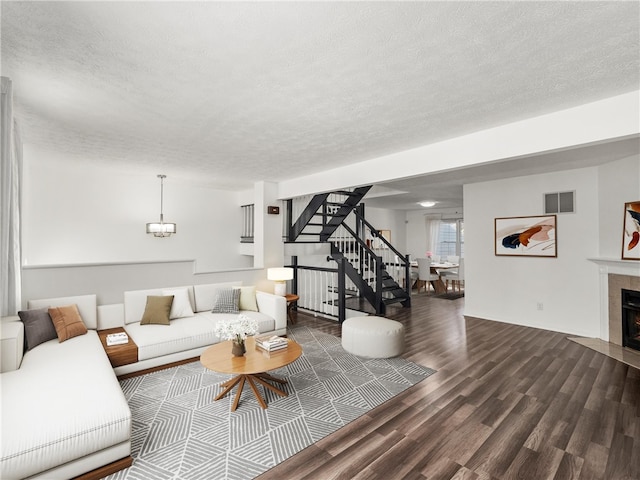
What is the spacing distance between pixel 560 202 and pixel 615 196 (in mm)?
689

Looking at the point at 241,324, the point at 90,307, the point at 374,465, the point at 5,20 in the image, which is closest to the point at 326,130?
the point at 241,324

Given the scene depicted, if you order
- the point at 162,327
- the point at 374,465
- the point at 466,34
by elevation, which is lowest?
the point at 374,465

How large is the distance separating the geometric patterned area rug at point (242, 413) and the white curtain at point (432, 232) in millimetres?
7816

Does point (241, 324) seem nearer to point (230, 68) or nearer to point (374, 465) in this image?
point (374, 465)

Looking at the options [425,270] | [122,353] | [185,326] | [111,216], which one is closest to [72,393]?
[122,353]

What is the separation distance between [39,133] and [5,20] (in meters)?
2.36

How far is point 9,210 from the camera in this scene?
2916 mm

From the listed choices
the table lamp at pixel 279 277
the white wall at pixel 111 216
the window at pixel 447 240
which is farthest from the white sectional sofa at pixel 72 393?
the window at pixel 447 240

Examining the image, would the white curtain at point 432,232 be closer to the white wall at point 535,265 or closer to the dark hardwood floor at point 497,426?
the white wall at point 535,265

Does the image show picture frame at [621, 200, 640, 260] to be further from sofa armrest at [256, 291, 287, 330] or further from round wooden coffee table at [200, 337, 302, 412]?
sofa armrest at [256, 291, 287, 330]

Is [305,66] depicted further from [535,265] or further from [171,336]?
[535,265]

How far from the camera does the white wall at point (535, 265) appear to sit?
15.8ft

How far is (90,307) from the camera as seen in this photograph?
3744mm

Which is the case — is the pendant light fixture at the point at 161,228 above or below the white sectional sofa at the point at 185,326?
above
